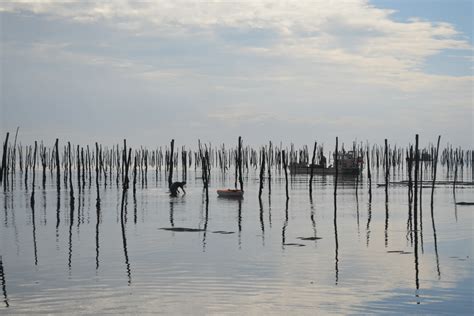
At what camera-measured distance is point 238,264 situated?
1677 cm

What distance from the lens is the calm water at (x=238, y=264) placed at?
12492mm

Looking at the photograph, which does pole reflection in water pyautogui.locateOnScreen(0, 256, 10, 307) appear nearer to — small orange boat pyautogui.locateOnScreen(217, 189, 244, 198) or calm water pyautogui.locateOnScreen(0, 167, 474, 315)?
calm water pyautogui.locateOnScreen(0, 167, 474, 315)

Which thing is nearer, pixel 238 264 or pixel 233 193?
pixel 238 264

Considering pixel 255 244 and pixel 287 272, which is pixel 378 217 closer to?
pixel 255 244

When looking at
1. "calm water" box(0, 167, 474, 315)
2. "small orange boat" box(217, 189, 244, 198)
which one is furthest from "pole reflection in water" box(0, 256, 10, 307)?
"small orange boat" box(217, 189, 244, 198)

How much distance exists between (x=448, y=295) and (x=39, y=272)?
955 cm

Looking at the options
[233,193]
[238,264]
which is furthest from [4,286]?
[233,193]

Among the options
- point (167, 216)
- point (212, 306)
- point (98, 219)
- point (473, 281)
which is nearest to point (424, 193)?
point (167, 216)

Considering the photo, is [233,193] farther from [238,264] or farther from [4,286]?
[4,286]

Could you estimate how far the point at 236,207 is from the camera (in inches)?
1423

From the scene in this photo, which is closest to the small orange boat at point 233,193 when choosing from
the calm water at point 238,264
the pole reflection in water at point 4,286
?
the calm water at point 238,264

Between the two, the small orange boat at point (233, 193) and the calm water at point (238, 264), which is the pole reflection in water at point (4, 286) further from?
the small orange boat at point (233, 193)

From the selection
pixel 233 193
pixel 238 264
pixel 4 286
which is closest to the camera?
pixel 4 286

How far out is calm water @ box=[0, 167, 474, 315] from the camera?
12.5 metres
